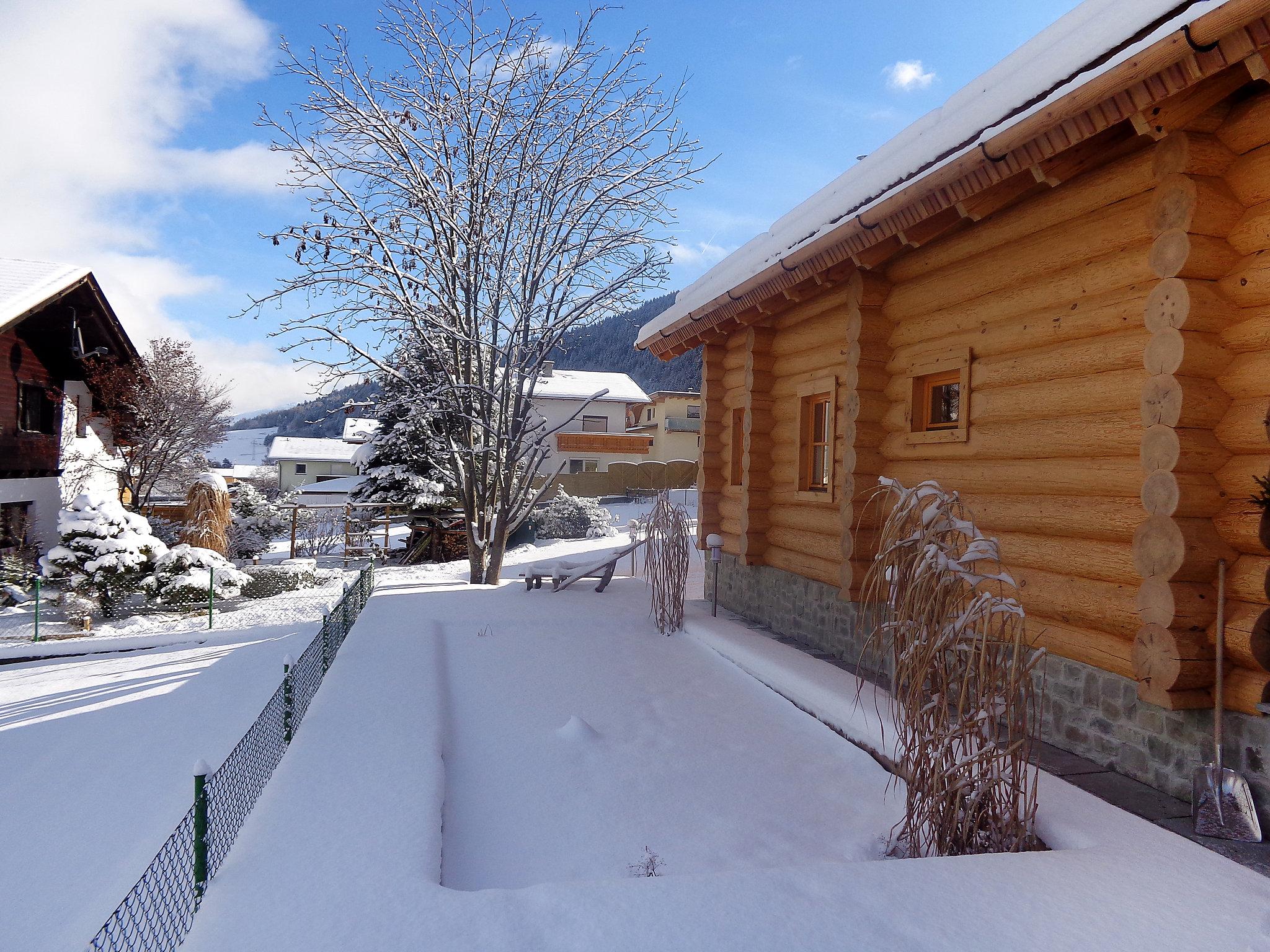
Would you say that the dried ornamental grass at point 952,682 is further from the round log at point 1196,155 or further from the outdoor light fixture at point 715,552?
the outdoor light fixture at point 715,552

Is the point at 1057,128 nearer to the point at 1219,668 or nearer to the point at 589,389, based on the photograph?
the point at 1219,668

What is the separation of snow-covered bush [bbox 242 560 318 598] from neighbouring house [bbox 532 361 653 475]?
19971 millimetres

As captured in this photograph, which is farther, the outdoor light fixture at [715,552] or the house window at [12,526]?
the house window at [12,526]

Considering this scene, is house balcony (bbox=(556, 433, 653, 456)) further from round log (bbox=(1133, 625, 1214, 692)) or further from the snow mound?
round log (bbox=(1133, 625, 1214, 692))

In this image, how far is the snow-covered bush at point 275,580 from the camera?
47.1 feet

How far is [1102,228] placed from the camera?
13.3ft

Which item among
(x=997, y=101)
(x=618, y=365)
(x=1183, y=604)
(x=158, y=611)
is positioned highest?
(x=618, y=365)

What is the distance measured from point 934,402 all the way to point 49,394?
18949 mm

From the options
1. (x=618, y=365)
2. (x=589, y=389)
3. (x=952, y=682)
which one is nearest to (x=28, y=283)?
(x=952, y=682)

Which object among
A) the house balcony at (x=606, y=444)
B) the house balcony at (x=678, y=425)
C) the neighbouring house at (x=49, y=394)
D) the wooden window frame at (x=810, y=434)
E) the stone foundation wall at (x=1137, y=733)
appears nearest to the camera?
the stone foundation wall at (x=1137, y=733)

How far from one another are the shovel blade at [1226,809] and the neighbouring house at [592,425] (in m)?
32.5

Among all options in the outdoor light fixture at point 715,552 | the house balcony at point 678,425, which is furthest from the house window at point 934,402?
the house balcony at point 678,425

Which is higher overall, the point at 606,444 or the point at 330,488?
the point at 606,444

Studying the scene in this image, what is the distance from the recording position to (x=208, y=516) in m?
15.0
